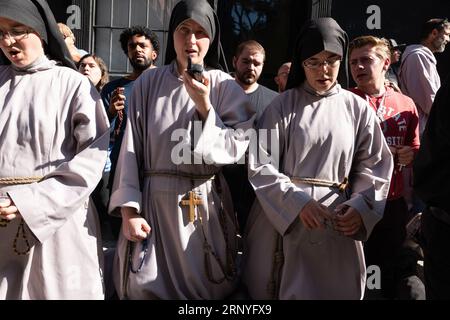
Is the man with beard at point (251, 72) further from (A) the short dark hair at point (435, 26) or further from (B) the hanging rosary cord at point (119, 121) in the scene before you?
(A) the short dark hair at point (435, 26)

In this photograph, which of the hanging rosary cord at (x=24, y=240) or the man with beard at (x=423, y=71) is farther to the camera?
the man with beard at (x=423, y=71)

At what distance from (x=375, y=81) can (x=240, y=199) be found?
1.20 m

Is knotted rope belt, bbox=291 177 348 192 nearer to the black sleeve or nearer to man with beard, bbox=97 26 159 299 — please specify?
the black sleeve

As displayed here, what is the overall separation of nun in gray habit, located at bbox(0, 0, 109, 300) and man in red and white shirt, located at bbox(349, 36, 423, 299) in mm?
1824

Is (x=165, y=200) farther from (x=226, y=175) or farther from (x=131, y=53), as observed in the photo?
(x=131, y=53)

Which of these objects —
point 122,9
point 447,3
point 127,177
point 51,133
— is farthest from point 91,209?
point 447,3

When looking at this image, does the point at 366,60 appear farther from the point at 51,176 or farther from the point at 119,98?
the point at 51,176

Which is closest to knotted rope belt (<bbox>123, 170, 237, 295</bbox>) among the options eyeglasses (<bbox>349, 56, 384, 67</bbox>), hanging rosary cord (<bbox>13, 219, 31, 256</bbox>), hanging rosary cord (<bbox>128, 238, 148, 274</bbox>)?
hanging rosary cord (<bbox>128, 238, 148, 274</bbox>)

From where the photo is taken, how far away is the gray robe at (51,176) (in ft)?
9.78

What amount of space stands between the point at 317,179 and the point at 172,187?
0.78 m

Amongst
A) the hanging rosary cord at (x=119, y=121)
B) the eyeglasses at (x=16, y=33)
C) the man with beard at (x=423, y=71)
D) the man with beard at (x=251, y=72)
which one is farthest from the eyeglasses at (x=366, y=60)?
the eyeglasses at (x=16, y=33)

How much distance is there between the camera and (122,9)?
7305mm

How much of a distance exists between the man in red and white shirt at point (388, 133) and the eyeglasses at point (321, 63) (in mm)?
709

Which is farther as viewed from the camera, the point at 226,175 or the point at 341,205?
the point at 226,175
